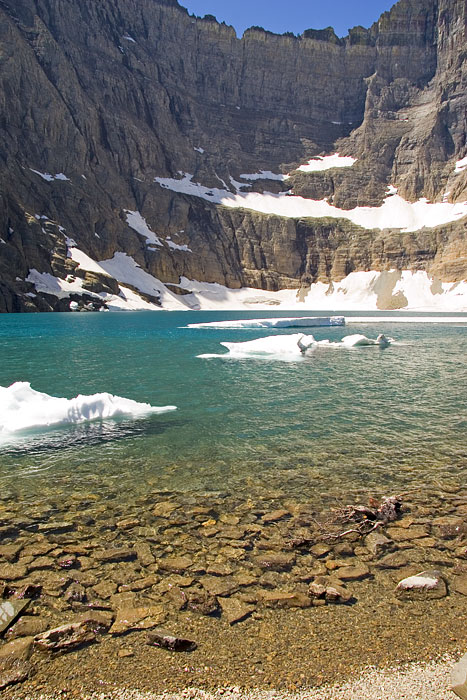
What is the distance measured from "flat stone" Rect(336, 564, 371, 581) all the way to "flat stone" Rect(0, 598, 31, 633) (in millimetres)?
3759

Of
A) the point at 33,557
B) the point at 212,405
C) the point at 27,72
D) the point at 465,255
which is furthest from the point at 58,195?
the point at 33,557

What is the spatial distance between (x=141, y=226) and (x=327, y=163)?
80518 mm

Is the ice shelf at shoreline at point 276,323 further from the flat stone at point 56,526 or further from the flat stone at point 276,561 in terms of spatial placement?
the flat stone at point 276,561

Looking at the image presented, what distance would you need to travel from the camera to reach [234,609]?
545cm

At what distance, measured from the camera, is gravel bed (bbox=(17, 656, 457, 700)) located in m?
4.11

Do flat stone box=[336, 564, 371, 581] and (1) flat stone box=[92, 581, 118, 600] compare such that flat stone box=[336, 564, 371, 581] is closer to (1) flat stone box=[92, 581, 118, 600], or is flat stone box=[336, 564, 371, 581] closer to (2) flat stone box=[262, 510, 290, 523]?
(2) flat stone box=[262, 510, 290, 523]

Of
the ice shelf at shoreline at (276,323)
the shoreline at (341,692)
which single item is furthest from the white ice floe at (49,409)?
the ice shelf at shoreline at (276,323)

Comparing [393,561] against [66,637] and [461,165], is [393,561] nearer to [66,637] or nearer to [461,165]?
[66,637]

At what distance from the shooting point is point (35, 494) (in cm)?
884

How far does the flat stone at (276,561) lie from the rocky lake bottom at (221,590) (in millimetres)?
25

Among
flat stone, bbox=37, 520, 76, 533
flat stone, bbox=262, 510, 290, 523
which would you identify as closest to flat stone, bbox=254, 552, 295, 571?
flat stone, bbox=262, 510, 290, 523

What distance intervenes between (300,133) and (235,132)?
25.6 meters

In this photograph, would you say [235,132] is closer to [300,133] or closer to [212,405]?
[300,133]

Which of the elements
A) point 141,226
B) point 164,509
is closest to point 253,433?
point 164,509
